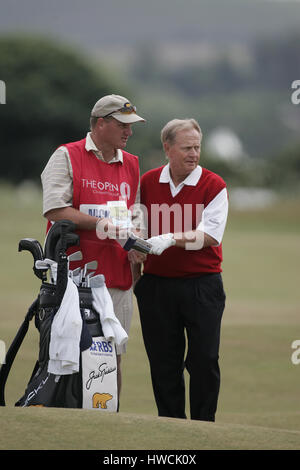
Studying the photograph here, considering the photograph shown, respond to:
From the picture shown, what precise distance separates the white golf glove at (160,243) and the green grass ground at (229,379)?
83 cm

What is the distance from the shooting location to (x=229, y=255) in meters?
17.4

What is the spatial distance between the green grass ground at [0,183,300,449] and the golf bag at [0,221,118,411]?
0.25 meters

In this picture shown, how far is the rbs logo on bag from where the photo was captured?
3.86 metres

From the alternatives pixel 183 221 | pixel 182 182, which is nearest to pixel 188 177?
pixel 182 182

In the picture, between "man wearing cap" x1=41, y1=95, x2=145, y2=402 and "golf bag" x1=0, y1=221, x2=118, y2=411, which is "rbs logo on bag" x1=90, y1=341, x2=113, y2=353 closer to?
"golf bag" x1=0, y1=221, x2=118, y2=411

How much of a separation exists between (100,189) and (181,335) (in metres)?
1.04

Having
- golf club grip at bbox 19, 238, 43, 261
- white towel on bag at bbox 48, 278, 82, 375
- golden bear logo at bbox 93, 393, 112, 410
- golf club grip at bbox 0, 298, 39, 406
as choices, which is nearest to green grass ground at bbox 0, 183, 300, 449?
golf club grip at bbox 0, 298, 39, 406

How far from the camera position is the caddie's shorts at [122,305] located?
438 centimetres

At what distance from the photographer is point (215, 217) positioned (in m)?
4.52

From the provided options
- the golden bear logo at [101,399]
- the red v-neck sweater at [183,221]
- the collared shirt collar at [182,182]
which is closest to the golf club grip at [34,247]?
the golden bear logo at [101,399]

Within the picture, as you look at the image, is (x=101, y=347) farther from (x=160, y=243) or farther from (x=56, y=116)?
(x=56, y=116)
